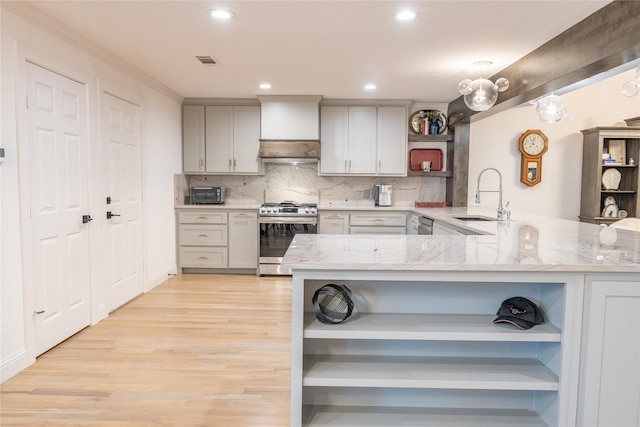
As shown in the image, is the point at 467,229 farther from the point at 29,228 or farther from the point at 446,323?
the point at 29,228

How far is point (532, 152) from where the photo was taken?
547 centimetres

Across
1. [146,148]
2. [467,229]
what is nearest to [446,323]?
[467,229]

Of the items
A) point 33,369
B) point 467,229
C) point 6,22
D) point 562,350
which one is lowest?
point 33,369

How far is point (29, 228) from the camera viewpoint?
2689 millimetres

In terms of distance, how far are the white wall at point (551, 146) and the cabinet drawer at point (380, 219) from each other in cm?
117

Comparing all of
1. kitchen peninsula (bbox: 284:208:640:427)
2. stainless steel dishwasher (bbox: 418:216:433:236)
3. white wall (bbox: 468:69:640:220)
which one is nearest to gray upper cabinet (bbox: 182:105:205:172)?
stainless steel dishwasher (bbox: 418:216:433:236)

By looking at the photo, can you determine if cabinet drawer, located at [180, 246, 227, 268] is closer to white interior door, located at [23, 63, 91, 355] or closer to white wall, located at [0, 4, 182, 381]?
white wall, located at [0, 4, 182, 381]

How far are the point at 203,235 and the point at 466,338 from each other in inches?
169

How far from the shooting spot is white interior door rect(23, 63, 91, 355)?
9.07ft

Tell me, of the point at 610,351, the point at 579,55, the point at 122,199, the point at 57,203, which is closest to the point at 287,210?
the point at 122,199

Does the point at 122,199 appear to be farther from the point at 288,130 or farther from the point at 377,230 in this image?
the point at 377,230

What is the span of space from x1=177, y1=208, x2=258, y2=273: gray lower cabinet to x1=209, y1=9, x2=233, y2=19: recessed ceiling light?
2.94 meters

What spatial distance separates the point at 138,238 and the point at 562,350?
391cm

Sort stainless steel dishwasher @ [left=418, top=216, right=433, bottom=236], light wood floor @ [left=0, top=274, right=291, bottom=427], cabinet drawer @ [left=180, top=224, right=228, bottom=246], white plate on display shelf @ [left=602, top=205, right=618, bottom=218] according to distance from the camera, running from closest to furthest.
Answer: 1. light wood floor @ [left=0, top=274, right=291, bottom=427]
2. stainless steel dishwasher @ [left=418, top=216, right=433, bottom=236]
3. white plate on display shelf @ [left=602, top=205, right=618, bottom=218]
4. cabinet drawer @ [left=180, top=224, right=228, bottom=246]
